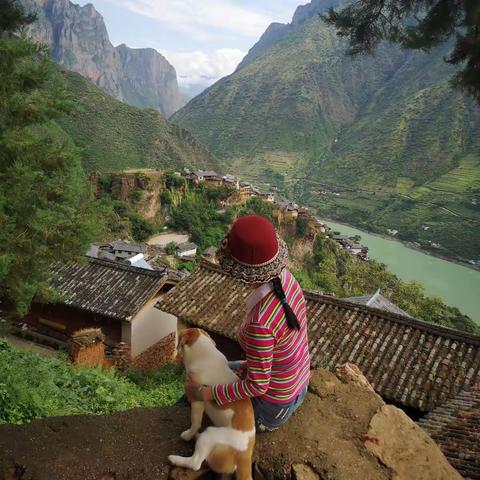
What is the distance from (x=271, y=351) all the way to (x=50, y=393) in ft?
13.8

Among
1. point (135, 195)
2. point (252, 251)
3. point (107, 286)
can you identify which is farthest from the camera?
point (135, 195)

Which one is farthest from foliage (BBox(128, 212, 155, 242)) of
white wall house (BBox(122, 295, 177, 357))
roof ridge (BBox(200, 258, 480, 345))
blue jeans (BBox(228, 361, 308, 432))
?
blue jeans (BBox(228, 361, 308, 432))

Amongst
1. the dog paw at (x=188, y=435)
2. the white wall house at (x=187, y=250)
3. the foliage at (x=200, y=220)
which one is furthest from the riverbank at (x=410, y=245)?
the dog paw at (x=188, y=435)

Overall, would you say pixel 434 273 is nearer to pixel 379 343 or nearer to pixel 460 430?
pixel 379 343

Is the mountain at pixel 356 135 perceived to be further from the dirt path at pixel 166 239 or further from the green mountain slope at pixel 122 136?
the dirt path at pixel 166 239

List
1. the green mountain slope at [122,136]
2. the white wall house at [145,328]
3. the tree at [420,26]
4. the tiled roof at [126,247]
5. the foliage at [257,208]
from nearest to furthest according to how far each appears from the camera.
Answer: the tree at [420,26]
the white wall house at [145,328]
the tiled roof at [126,247]
the foliage at [257,208]
the green mountain slope at [122,136]

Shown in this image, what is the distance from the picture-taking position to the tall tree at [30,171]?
772 cm

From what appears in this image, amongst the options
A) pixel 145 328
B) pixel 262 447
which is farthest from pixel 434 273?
pixel 262 447

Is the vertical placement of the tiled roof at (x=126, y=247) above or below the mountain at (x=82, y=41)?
below

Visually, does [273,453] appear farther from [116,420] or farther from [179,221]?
[179,221]

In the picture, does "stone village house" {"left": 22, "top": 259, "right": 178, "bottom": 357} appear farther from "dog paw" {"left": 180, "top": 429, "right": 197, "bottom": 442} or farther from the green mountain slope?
the green mountain slope

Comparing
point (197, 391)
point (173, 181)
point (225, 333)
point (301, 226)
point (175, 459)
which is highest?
point (197, 391)

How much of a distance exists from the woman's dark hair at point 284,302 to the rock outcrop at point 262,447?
916 mm

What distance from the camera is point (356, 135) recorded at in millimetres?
110500
